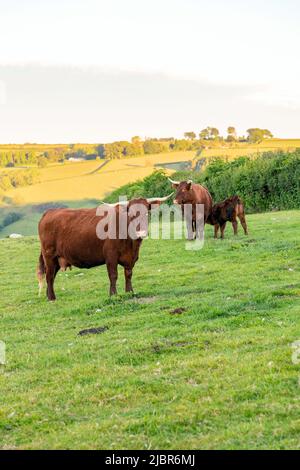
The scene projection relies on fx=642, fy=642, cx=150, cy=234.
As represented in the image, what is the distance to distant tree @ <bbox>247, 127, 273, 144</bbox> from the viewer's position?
97438mm

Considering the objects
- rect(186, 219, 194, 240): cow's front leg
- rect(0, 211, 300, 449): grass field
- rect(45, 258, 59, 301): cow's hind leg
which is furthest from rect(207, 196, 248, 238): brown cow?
rect(45, 258, 59, 301): cow's hind leg

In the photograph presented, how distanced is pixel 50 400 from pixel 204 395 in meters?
2.00

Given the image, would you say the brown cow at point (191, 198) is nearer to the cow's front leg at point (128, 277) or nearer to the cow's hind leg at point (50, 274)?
the cow's hind leg at point (50, 274)

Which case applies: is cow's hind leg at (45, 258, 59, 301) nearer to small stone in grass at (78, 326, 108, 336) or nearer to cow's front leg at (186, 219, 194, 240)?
small stone in grass at (78, 326, 108, 336)

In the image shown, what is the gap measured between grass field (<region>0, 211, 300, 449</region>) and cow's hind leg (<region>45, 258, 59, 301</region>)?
0.45 metres

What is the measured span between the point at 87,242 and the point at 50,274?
149cm

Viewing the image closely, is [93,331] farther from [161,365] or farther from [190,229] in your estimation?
[190,229]

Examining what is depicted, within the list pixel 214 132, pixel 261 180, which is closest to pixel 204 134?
pixel 214 132

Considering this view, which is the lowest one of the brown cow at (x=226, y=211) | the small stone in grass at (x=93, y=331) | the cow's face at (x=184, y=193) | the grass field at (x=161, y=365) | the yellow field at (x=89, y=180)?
the yellow field at (x=89, y=180)

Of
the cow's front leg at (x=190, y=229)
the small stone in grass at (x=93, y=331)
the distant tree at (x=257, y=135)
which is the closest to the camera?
the small stone in grass at (x=93, y=331)

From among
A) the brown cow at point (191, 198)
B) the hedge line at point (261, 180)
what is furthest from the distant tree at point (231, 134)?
the brown cow at point (191, 198)

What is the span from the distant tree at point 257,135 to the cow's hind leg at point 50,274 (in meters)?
83.7

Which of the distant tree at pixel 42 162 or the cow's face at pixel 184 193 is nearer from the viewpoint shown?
the cow's face at pixel 184 193

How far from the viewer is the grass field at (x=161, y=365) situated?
6.84m
